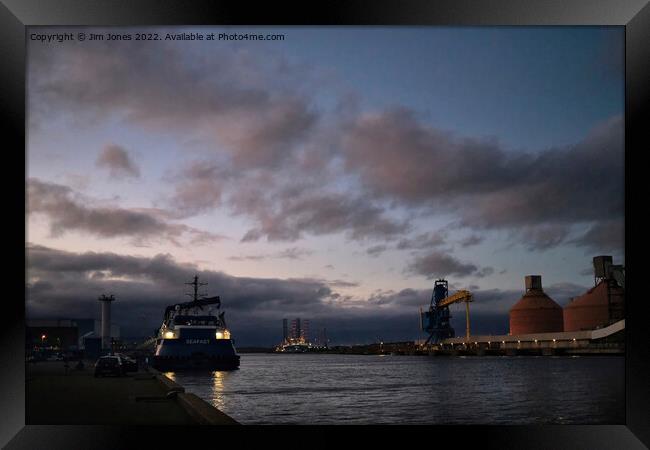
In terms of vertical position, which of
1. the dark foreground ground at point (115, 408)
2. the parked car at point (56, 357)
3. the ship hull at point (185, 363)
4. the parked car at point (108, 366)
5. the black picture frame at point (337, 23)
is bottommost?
the parked car at point (56, 357)

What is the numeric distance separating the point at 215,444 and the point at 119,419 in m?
4.19

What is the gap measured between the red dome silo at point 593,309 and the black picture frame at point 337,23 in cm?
11148

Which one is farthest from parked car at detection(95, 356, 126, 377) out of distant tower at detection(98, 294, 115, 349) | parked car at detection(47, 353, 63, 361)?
distant tower at detection(98, 294, 115, 349)

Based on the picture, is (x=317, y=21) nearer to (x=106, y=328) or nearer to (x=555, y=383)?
(x=555, y=383)

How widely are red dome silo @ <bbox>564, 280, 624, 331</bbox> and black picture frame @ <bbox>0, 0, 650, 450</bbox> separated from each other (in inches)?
4389

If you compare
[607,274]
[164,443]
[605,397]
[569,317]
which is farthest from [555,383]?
[569,317]

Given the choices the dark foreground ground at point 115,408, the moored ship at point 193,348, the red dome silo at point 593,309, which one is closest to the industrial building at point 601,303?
the red dome silo at point 593,309

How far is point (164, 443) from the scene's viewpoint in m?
13.1

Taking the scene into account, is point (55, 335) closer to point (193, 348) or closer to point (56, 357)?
point (56, 357)

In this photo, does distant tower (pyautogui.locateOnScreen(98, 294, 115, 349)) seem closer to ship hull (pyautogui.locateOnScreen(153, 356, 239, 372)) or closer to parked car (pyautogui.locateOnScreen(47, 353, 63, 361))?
parked car (pyautogui.locateOnScreen(47, 353, 63, 361))

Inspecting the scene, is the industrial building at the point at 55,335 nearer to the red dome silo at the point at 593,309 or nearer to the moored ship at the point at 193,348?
the moored ship at the point at 193,348

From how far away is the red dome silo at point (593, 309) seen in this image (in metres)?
119

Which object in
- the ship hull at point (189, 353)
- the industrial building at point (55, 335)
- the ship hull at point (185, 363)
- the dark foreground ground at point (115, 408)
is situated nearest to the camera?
the dark foreground ground at point (115, 408)

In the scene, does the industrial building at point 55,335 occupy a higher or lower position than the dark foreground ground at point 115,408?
lower
